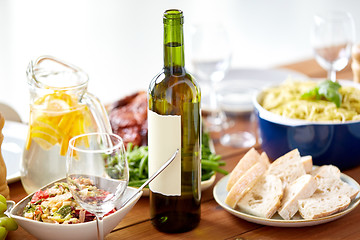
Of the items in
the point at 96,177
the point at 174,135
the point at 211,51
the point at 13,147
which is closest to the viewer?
the point at 96,177

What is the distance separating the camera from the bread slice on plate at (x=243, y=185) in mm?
1312

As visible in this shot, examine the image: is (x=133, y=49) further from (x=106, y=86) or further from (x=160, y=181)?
(x=160, y=181)

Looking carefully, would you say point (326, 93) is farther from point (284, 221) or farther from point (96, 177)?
point (96, 177)

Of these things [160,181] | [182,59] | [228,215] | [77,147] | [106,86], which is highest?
[182,59]

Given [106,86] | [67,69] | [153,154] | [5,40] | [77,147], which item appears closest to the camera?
[77,147]

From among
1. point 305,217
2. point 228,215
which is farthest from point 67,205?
point 305,217

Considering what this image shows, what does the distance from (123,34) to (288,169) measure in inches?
161

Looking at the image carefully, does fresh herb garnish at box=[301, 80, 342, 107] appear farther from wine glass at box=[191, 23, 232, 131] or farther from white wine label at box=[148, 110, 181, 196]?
white wine label at box=[148, 110, 181, 196]

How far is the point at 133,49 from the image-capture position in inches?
200

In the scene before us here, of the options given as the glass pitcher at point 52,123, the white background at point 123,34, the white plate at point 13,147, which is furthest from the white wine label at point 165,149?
the white background at point 123,34

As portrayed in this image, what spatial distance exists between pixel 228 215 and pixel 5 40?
13.4 feet

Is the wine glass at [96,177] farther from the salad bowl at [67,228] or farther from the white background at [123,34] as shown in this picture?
the white background at [123,34]

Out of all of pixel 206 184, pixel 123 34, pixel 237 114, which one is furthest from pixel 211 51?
pixel 123 34

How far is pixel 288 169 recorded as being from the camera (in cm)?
138
